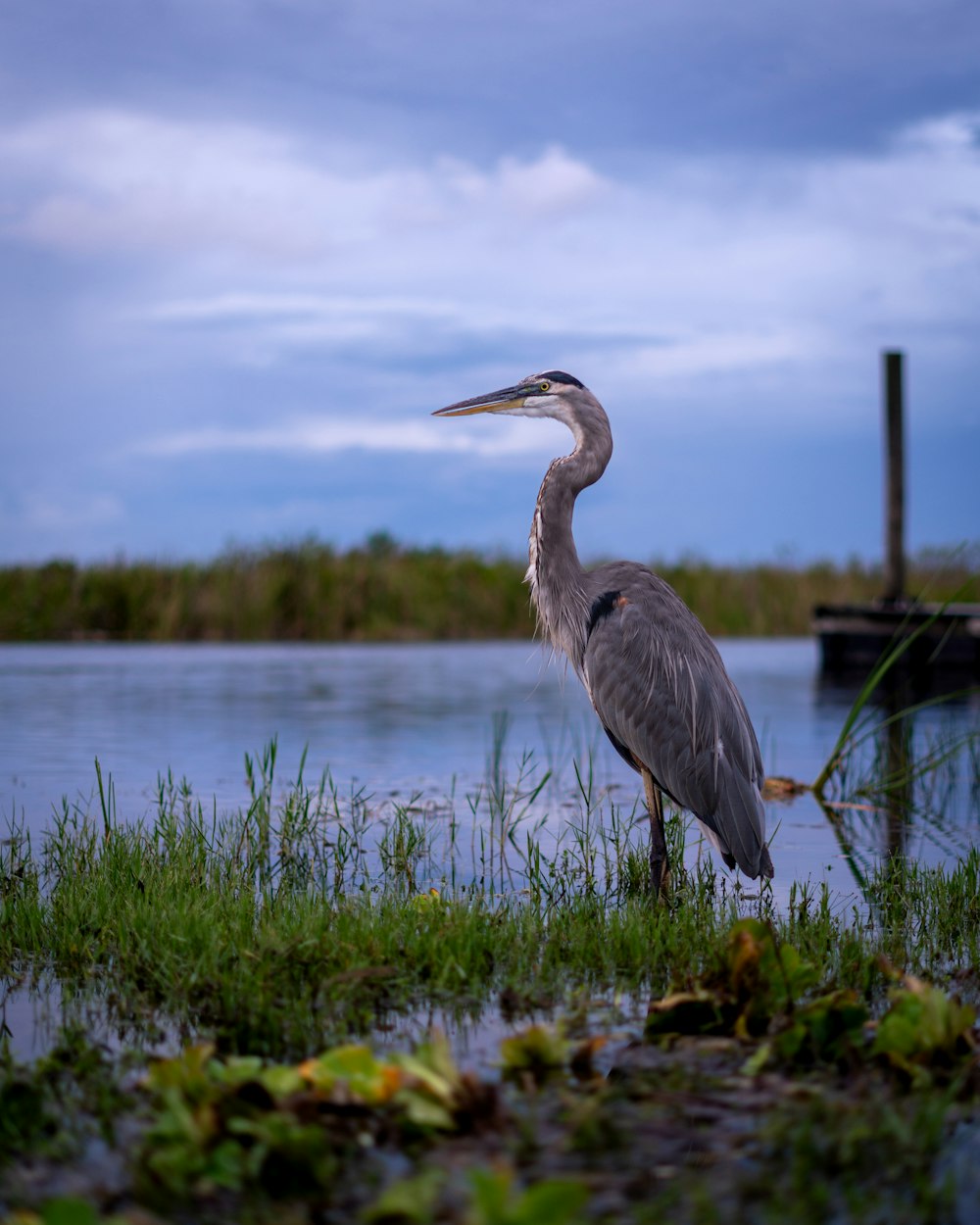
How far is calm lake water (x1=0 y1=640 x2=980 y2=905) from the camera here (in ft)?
24.4

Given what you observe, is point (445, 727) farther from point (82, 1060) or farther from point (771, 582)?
point (771, 582)

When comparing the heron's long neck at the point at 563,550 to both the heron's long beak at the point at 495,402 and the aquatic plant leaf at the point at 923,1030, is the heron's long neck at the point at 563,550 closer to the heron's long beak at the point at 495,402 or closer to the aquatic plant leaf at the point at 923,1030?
the heron's long beak at the point at 495,402

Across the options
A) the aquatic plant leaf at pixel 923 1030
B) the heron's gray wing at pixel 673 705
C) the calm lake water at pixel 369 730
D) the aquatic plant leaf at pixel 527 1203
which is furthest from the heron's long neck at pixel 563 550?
the aquatic plant leaf at pixel 527 1203

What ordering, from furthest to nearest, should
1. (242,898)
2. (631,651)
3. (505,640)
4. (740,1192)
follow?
(505,640) < (631,651) < (242,898) < (740,1192)

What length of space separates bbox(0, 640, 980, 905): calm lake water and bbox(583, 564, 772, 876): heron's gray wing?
58cm

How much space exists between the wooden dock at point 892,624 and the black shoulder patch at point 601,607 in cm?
1092

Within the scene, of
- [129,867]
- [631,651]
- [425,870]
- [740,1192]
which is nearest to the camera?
[740,1192]

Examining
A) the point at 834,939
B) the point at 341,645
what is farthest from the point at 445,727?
the point at 341,645

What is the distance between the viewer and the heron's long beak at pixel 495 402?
232 inches

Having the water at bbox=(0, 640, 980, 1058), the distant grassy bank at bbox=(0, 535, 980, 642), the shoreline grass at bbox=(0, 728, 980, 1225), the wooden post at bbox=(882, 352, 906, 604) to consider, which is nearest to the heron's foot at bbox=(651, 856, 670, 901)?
the shoreline grass at bbox=(0, 728, 980, 1225)

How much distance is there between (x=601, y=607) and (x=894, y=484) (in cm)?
1206

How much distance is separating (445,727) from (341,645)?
11.5m

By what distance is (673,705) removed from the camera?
534 cm

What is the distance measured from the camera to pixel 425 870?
229 inches
